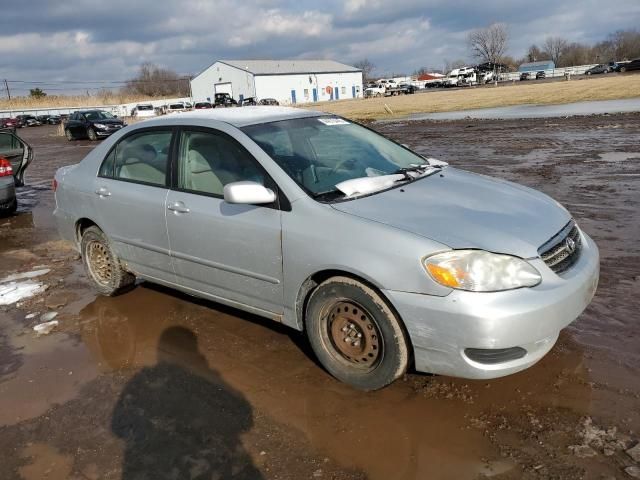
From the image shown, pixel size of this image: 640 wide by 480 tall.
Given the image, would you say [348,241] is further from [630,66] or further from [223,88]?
[223,88]

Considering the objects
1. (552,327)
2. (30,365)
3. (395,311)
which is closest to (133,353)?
(30,365)

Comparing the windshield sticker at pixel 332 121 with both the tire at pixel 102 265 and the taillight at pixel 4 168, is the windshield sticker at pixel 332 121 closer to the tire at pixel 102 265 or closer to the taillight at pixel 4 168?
the tire at pixel 102 265

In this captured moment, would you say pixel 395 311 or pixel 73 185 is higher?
pixel 73 185

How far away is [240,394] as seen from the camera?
11.2 feet

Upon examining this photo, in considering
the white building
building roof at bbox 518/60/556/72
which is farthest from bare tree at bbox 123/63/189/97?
building roof at bbox 518/60/556/72

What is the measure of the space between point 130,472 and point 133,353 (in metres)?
1.46

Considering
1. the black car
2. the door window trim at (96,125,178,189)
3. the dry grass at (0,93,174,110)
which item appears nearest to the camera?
the door window trim at (96,125,178,189)

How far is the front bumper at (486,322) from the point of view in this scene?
2.80m

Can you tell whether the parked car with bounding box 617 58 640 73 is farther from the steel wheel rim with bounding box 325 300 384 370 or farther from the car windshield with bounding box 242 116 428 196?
the steel wheel rim with bounding box 325 300 384 370

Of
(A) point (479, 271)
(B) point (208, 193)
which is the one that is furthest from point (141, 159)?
(A) point (479, 271)

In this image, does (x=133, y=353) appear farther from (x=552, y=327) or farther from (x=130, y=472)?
(x=552, y=327)

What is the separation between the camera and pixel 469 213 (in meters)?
3.28

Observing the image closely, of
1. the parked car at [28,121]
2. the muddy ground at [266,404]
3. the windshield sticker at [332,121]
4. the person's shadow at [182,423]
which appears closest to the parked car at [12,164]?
the muddy ground at [266,404]

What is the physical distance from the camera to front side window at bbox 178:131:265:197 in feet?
12.6
